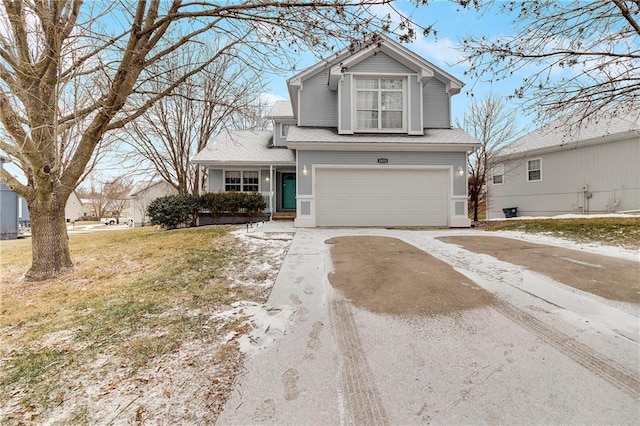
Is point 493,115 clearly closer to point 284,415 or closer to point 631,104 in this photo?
point 631,104

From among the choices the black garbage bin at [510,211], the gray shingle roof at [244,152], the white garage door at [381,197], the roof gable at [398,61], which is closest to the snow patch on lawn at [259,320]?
the white garage door at [381,197]

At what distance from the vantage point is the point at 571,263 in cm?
514

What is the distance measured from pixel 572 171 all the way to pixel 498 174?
12.5 ft

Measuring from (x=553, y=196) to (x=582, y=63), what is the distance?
435 inches

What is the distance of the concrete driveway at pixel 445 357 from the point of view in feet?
6.29

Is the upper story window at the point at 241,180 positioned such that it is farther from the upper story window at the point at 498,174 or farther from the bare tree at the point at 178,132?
the upper story window at the point at 498,174

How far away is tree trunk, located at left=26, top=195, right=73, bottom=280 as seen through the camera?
5547 millimetres

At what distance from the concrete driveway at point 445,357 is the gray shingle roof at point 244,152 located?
1103 centimetres

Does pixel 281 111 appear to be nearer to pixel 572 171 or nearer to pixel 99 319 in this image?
pixel 572 171

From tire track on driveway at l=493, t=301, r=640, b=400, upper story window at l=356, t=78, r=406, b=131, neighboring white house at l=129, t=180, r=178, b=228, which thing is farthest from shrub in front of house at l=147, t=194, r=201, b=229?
neighboring white house at l=129, t=180, r=178, b=228

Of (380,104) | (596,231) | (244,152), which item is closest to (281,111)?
(244,152)

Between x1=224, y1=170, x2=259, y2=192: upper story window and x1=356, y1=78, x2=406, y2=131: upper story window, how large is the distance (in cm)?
620

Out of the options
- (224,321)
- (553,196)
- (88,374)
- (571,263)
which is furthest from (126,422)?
(553,196)

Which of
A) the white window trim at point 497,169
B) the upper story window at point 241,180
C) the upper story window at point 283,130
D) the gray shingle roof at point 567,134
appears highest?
the upper story window at point 283,130
